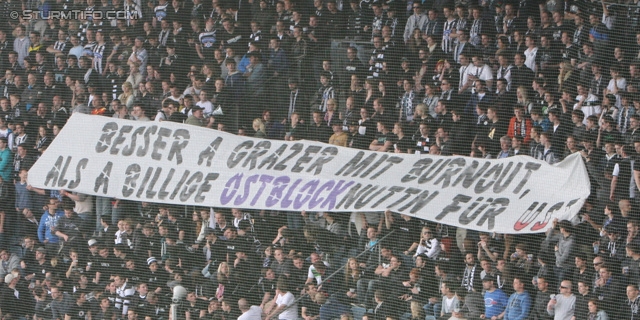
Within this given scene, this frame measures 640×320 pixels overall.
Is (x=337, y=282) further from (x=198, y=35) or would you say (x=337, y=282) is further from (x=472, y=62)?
(x=198, y=35)

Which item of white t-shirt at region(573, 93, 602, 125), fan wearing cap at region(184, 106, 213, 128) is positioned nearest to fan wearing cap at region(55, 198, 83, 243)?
fan wearing cap at region(184, 106, 213, 128)

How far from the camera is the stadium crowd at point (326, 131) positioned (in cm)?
952

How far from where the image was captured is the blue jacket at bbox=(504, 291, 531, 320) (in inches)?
366

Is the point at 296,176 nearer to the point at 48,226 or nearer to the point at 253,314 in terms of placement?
the point at 253,314

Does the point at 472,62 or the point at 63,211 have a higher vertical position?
the point at 472,62

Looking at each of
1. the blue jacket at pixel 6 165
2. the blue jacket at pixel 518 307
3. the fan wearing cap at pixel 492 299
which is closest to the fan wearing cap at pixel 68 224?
the blue jacket at pixel 6 165

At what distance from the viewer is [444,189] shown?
9.99 m

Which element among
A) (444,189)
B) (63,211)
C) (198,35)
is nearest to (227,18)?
(198,35)

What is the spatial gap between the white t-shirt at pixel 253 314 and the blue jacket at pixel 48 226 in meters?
2.56

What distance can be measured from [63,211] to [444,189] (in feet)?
14.0

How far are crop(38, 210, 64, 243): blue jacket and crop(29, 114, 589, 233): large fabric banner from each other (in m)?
0.37

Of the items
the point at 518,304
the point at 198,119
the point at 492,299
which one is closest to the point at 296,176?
the point at 198,119

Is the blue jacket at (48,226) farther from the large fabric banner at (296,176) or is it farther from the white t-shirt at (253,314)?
the white t-shirt at (253,314)
